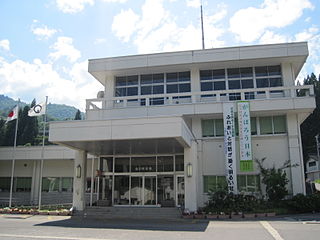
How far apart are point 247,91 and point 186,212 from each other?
8.89 meters

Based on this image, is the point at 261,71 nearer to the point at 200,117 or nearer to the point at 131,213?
the point at 200,117

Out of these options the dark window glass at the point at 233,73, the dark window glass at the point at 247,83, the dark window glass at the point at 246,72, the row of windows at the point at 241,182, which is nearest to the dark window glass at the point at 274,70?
the dark window glass at the point at 246,72

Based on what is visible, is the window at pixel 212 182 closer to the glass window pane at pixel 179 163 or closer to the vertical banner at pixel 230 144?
the vertical banner at pixel 230 144

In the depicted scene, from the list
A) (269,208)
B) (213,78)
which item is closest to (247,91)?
(213,78)

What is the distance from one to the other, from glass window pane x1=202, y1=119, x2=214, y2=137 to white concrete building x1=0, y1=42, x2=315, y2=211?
66 millimetres

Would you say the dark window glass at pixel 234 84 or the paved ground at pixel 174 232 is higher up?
the dark window glass at pixel 234 84

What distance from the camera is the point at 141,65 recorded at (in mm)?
23125

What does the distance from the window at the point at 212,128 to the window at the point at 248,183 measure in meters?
3.12

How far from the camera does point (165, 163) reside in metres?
21.0

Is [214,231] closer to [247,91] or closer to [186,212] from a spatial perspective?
[186,212]

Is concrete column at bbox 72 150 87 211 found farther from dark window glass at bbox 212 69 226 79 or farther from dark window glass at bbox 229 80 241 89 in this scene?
dark window glass at bbox 229 80 241 89

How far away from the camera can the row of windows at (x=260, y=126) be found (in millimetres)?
21219

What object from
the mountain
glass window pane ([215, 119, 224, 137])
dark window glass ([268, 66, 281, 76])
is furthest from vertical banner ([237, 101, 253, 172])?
the mountain

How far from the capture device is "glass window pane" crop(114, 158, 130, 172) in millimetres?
21206
